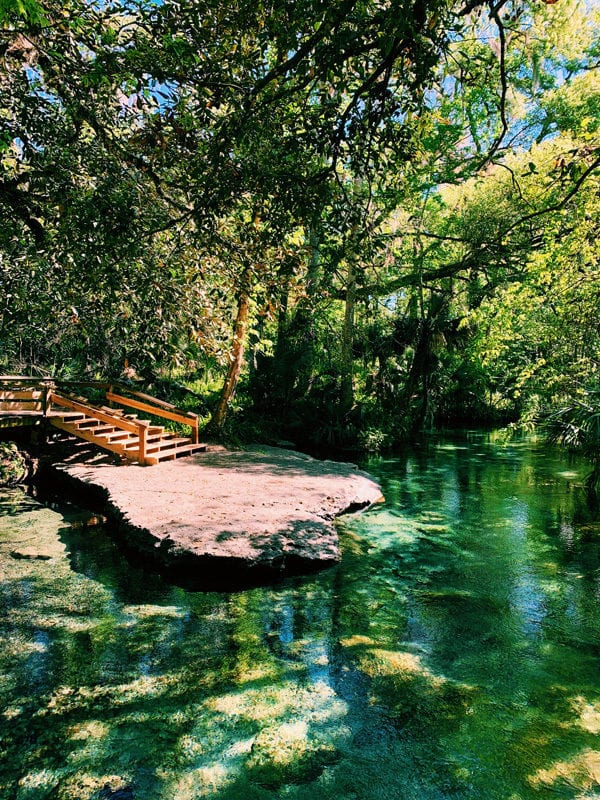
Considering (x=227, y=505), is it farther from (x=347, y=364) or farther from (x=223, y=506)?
(x=347, y=364)

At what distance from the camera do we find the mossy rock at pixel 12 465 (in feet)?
36.4

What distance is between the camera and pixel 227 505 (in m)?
8.34

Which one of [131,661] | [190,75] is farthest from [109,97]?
[131,661]

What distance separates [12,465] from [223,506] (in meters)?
5.58

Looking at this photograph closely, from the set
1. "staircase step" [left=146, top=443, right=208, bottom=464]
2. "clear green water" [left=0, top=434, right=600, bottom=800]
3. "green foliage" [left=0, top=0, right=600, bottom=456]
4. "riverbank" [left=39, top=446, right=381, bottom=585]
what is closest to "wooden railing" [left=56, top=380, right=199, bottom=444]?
"staircase step" [left=146, top=443, right=208, bottom=464]

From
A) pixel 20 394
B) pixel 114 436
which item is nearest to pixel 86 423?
pixel 114 436

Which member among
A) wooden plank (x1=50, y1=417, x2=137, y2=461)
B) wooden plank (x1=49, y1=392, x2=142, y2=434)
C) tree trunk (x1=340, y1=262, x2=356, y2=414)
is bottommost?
wooden plank (x1=50, y1=417, x2=137, y2=461)

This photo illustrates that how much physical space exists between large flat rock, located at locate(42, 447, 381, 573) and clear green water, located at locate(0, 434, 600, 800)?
0.39 metres

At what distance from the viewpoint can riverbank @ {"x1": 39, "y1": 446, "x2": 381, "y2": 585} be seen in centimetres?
662

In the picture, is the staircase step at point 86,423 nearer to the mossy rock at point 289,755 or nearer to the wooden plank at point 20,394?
the wooden plank at point 20,394

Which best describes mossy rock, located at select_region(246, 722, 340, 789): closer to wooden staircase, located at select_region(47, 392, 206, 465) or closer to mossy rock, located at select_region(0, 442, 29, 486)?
wooden staircase, located at select_region(47, 392, 206, 465)

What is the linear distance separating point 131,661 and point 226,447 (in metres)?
9.70

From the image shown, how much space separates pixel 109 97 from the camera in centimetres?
520

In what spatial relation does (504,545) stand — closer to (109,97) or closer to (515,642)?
(515,642)
